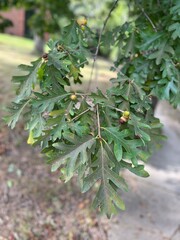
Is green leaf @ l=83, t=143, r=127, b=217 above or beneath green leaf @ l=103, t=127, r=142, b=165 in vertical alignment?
beneath

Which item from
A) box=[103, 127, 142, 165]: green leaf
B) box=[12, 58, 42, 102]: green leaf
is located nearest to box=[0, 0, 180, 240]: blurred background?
box=[12, 58, 42, 102]: green leaf

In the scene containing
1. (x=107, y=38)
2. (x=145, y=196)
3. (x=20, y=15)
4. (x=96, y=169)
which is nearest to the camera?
(x=96, y=169)

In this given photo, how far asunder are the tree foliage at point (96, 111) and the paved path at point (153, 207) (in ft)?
6.79

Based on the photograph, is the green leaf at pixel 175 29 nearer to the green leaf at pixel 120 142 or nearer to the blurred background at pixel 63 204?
the green leaf at pixel 120 142

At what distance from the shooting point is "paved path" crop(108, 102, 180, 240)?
4156mm

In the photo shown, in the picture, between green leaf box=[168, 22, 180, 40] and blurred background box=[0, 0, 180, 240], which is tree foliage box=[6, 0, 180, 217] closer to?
green leaf box=[168, 22, 180, 40]

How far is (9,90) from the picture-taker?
658 cm

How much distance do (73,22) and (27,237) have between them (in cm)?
233

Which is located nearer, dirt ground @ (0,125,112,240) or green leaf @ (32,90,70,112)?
green leaf @ (32,90,70,112)

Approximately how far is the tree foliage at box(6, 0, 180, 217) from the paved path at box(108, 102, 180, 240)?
2.07 m

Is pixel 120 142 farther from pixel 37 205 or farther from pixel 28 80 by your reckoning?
pixel 37 205

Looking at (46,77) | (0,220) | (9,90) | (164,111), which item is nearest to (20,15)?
(164,111)

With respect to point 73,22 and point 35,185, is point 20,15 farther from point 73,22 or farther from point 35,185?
point 73,22

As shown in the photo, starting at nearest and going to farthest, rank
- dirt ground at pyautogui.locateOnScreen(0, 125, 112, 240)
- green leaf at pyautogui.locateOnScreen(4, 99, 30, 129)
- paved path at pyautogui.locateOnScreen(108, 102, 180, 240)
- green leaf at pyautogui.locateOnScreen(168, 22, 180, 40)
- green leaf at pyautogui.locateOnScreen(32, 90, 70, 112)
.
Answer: green leaf at pyautogui.locateOnScreen(32, 90, 70, 112)
green leaf at pyautogui.locateOnScreen(4, 99, 30, 129)
green leaf at pyautogui.locateOnScreen(168, 22, 180, 40)
dirt ground at pyautogui.locateOnScreen(0, 125, 112, 240)
paved path at pyautogui.locateOnScreen(108, 102, 180, 240)
